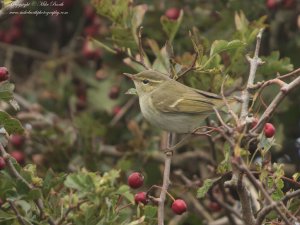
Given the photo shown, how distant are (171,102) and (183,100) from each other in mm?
117

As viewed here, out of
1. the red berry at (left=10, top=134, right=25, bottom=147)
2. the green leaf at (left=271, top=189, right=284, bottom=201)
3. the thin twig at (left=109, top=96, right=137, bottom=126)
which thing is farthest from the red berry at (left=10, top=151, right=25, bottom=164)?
the green leaf at (left=271, top=189, right=284, bottom=201)

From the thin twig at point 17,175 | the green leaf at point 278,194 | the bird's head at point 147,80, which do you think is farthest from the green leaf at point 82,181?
the bird's head at point 147,80

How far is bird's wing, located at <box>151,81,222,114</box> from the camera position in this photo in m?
4.46

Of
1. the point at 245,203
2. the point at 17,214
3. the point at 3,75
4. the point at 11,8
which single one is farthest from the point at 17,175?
the point at 245,203

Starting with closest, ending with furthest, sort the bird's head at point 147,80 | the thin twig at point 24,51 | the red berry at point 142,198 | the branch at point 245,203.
→ 1. the branch at point 245,203
2. the red berry at point 142,198
3. the bird's head at point 147,80
4. the thin twig at point 24,51

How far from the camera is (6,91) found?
131 inches

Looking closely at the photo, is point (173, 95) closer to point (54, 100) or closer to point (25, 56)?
point (54, 100)

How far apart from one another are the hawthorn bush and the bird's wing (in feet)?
0.31

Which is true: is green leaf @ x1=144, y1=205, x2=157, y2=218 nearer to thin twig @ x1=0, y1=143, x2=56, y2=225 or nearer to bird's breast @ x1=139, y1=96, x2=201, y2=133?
thin twig @ x1=0, y1=143, x2=56, y2=225

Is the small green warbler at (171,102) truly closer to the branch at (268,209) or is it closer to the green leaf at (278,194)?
the green leaf at (278,194)

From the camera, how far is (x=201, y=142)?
205 inches

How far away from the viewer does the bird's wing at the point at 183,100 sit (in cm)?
446

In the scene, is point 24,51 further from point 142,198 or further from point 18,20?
point 142,198

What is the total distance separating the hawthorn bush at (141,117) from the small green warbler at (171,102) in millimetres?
101
